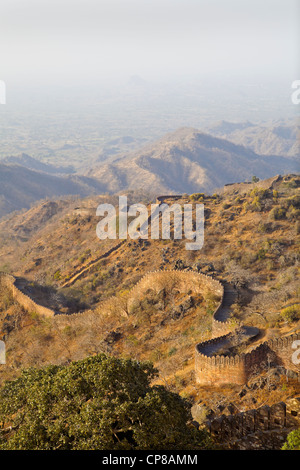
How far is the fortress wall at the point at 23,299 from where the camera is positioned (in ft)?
106

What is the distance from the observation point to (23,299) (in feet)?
114

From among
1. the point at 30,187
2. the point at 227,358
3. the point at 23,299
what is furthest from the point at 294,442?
the point at 30,187

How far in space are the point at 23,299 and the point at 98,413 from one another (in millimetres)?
25433

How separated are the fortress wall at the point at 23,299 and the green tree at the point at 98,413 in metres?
19.1

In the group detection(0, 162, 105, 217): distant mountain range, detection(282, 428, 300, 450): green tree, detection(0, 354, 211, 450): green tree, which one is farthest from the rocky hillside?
detection(0, 162, 105, 217): distant mountain range

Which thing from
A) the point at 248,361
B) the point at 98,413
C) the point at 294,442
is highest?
the point at 98,413

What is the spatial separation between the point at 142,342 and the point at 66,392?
13.5 m

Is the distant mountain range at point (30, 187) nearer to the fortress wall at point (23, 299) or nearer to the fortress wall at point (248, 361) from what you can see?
A: the fortress wall at point (23, 299)

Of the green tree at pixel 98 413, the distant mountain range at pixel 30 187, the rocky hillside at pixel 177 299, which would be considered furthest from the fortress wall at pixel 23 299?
the distant mountain range at pixel 30 187

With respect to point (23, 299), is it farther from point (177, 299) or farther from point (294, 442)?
point (294, 442)

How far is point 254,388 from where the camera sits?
1642cm

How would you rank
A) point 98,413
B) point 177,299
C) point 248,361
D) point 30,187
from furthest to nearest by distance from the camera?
point 30,187
point 177,299
point 248,361
point 98,413

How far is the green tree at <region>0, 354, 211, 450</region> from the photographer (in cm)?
1086
